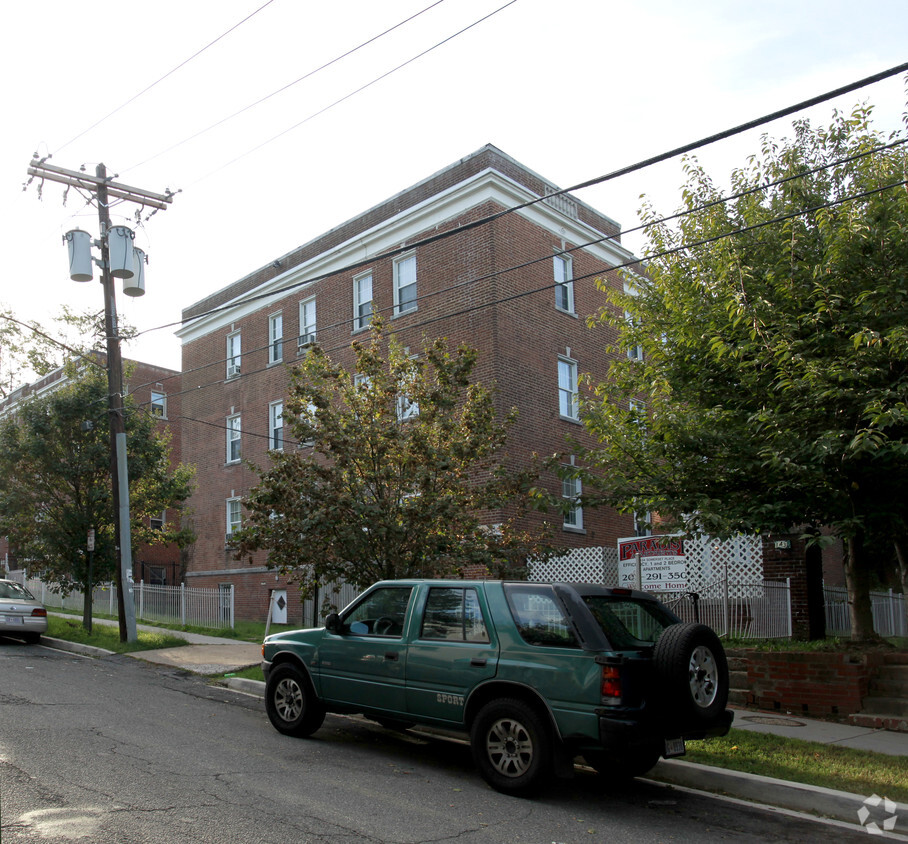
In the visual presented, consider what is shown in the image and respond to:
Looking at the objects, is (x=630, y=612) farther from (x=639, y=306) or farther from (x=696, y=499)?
(x=639, y=306)

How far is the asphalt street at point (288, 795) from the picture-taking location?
571 centimetres

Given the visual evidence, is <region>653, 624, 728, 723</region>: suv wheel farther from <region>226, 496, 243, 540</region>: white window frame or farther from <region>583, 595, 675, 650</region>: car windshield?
<region>226, 496, 243, 540</region>: white window frame

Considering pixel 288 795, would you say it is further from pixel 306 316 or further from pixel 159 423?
pixel 159 423

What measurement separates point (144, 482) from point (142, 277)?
15.7 ft

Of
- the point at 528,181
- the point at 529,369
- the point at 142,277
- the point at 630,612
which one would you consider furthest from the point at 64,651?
the point at 528,181

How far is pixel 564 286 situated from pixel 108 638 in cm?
1421

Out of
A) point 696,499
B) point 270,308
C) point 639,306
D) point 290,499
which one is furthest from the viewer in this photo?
point 270,308

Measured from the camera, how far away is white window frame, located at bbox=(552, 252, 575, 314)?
23.4 metres

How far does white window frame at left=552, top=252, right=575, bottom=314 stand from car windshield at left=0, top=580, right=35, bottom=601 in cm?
1434

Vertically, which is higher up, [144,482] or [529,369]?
[529,369]

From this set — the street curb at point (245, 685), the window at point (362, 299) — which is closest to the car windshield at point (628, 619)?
the street curb at point (245, 685)

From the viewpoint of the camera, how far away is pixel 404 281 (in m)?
23.1

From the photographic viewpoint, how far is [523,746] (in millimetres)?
6859

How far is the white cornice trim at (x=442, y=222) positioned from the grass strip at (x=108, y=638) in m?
7.13
